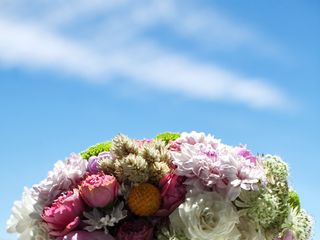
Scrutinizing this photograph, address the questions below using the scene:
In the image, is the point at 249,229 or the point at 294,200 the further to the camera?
the point at 294,200

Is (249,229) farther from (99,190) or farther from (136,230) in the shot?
(99,190)

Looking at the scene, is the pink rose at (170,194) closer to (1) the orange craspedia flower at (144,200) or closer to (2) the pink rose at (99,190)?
(1) the orange craspedia flower at (144,200)

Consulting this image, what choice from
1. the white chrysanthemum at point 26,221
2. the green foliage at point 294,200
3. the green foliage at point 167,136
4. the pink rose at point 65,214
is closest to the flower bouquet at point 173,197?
the pink rose at point 65,214

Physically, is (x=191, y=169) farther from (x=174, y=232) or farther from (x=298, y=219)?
(x=298, y=219)

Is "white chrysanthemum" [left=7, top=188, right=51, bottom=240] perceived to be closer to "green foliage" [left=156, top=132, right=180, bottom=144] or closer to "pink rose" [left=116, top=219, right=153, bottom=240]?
"pink rose" [left=116, top=219, right=153, bottom=240]

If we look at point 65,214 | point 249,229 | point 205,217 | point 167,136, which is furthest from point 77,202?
point 249,229

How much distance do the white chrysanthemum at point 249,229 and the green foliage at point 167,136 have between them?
2.64ft

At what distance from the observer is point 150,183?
413cm

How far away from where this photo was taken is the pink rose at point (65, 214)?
13.5ft

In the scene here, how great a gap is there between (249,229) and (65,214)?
103 cm

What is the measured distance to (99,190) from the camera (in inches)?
159

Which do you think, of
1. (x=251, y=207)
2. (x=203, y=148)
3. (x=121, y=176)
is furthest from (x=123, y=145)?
(x=251, y=207)

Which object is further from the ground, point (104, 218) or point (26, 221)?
point (26, 221)

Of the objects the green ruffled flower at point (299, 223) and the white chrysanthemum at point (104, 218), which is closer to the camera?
the white chrysanthemum at point (104, 218)
